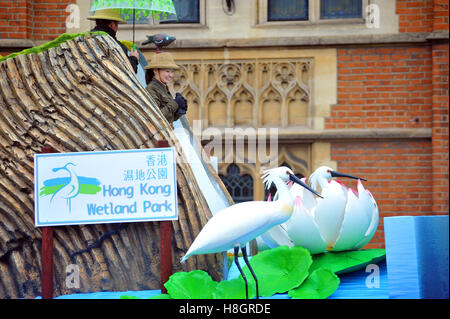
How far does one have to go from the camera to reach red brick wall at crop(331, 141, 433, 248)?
27.7 ft

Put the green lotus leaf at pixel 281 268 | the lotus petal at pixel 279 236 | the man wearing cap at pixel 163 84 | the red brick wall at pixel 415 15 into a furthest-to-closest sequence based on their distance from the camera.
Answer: the red brick wall at pixel 415 15, the man wearing cap at pixel 163 84, the lotus petal at pixel 279 236, the green lotus leaf at pixel 281 268

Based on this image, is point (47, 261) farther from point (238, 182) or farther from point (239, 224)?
point (238, 182)

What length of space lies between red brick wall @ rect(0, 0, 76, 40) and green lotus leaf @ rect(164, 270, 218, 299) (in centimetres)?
601

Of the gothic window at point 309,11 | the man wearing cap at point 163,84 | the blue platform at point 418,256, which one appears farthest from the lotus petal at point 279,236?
the gothic window at point 309,11

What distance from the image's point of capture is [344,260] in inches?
162

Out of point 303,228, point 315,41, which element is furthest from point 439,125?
point 303,228

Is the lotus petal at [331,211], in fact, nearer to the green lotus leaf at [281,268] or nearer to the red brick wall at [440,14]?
the green lotus leaf at [281,268]

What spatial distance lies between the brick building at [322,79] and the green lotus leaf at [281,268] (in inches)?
187

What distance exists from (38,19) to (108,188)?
18.9ft

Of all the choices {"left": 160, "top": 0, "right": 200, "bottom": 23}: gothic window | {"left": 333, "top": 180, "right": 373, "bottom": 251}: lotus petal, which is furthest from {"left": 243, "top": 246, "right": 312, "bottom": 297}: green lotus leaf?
{"left": 160, "top": 0, "right": 200, "bottom": 23}: gothic window

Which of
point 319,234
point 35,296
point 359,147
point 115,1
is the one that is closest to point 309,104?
point 359,147

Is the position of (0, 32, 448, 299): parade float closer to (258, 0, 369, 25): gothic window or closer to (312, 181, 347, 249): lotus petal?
(312, 181, 347, 249): lotus petal

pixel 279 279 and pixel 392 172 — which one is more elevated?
pixel 392 172

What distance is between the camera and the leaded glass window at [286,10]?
351 inches
